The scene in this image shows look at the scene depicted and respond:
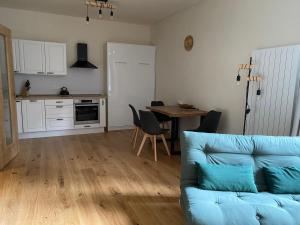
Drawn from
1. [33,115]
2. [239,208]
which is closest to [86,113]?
[33,115]

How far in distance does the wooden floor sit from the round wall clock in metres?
2.02

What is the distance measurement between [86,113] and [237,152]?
387cm

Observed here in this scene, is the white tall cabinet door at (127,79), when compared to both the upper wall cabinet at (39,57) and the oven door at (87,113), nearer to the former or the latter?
the oven door at (87,113)

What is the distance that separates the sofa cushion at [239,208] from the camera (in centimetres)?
146

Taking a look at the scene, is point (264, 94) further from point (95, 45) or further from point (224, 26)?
point (95, 45)

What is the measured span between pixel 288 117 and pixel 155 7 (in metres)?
3.10

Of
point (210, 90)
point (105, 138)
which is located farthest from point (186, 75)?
point (105, 138)

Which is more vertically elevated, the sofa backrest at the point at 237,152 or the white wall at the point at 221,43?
the white wall at the point at 221,43

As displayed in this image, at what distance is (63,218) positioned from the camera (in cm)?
210

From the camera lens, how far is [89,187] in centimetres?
271

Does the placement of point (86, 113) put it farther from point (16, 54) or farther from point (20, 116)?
point (16, 54)

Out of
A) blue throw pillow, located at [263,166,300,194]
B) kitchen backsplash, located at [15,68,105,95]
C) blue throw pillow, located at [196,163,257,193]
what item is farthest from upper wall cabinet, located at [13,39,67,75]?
blue throw pillow, located at [263,166,300,194]

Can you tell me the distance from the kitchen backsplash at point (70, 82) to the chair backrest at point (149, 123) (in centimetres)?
240

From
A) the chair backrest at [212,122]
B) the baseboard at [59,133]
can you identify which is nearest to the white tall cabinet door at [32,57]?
the baseboard at [59,133]
